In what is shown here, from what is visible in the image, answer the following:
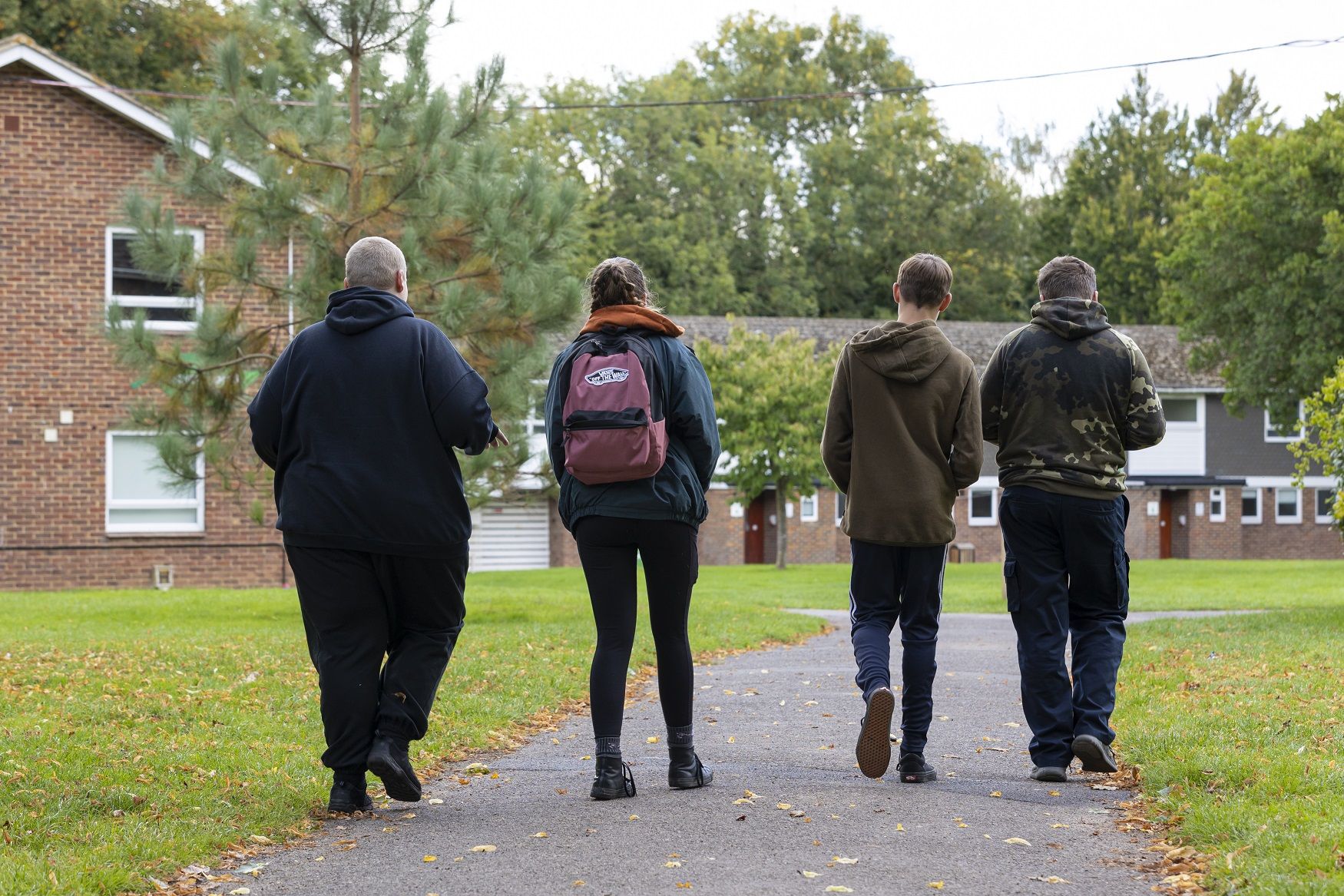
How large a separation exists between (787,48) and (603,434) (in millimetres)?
62733

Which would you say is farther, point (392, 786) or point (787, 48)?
point (787, 48)

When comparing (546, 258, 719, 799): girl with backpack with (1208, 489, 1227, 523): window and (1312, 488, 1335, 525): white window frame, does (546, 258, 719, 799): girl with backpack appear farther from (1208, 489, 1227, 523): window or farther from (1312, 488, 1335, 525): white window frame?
(1312, 488, 1335, 525): white window frame

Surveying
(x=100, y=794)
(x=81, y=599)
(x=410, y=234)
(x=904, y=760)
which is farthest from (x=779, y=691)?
(x=81, y=599)

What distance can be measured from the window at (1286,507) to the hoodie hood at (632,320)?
170 ft

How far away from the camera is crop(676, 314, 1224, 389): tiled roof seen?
49.5m

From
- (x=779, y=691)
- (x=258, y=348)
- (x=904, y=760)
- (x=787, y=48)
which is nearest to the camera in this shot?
(x=904, y=760)

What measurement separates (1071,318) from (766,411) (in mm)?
32797

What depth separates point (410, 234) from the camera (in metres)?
14.2

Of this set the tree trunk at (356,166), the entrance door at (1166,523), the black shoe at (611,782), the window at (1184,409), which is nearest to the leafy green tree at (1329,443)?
the tree trunk at (356,166)

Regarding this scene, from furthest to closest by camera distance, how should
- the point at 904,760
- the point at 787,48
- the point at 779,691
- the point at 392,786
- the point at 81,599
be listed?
the point at 787,48 → the point at 81,599 → the point at 779,691 → the point at 904,760 → the point at 392,786

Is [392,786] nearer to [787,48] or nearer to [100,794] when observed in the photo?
[100,794]

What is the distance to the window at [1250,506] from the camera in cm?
5319

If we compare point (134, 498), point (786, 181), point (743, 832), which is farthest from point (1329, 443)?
point (786, 181)

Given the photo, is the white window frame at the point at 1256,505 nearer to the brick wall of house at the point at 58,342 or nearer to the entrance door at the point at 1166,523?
the entrance door at the point at 1166,523
